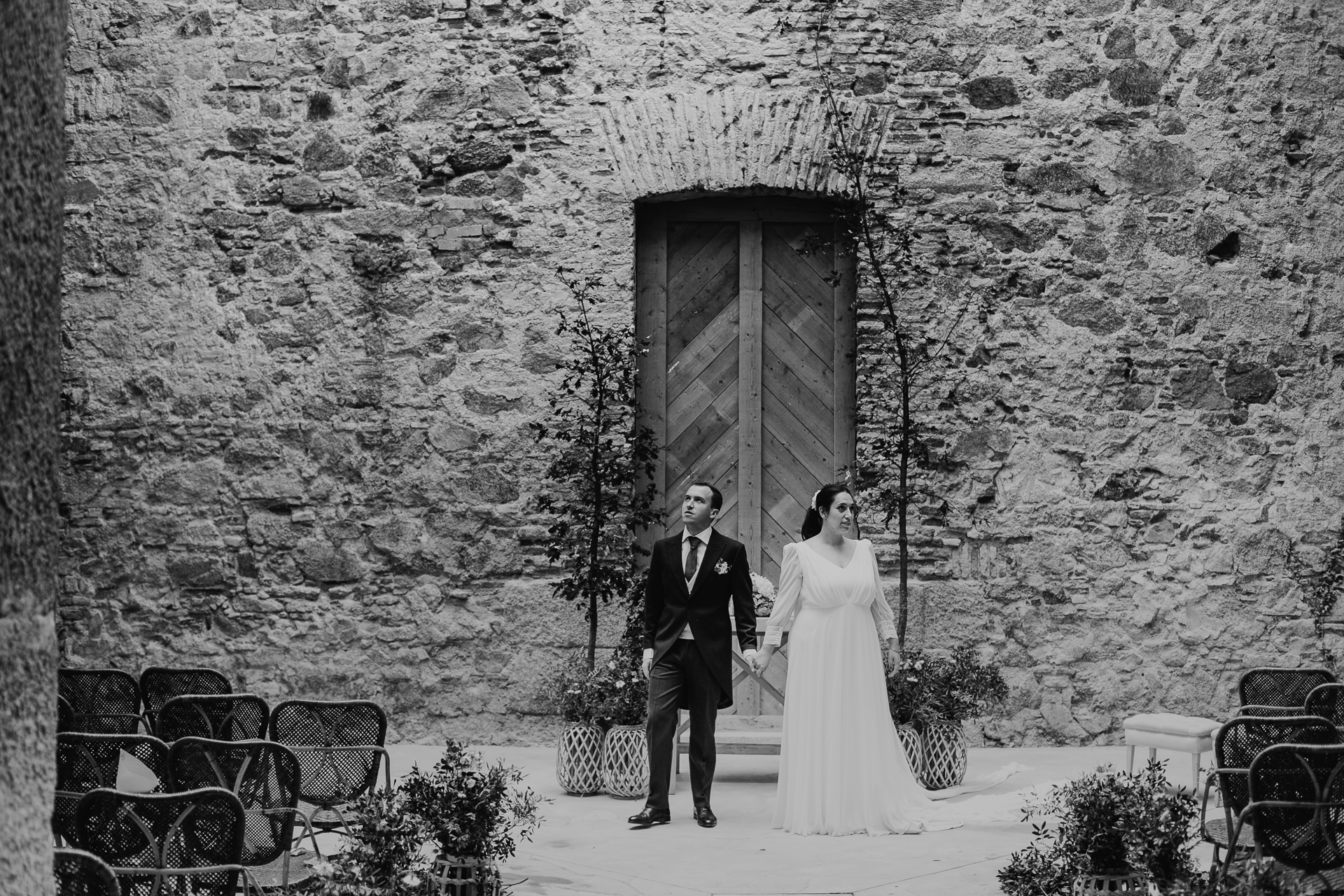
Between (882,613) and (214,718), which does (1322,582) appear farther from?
(214,718)

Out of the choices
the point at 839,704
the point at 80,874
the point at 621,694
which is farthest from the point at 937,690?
the point at 80,874

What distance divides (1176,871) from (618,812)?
3079 millimetres

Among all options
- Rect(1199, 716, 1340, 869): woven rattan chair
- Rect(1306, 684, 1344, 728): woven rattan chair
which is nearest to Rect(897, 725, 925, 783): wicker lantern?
Rect(1306, 684, 1344, 728): woven rattan chair

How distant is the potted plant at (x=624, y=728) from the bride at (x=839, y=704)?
878mm

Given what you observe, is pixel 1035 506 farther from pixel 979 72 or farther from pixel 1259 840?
pixel 1259 840

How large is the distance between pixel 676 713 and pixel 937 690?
1.58 m

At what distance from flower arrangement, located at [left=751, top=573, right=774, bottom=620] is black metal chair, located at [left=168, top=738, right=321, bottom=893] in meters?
3.63

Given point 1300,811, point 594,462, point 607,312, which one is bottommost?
point 1300,811

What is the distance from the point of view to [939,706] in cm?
712

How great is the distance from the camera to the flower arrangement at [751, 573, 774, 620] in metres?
7.46

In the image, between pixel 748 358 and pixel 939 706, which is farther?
pixel 748 358

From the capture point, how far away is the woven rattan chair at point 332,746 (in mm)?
4629

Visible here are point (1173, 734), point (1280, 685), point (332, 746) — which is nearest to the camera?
point (332, 746)

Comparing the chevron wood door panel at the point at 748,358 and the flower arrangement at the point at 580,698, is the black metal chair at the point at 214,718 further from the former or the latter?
the chevron wood door panel at the point at 748,358
